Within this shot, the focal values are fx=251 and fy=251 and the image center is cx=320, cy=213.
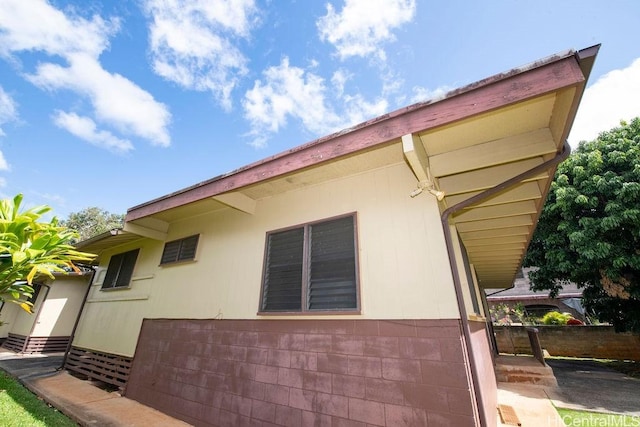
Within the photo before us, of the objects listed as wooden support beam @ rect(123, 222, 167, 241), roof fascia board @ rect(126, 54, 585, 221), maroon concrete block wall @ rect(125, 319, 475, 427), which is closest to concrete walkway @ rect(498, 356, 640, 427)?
maroon concrete block wall @ rect(125, 319, 475, 427)

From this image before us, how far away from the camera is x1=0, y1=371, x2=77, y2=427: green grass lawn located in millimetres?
3056

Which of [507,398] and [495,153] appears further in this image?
[507,398]

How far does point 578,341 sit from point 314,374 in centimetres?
1214

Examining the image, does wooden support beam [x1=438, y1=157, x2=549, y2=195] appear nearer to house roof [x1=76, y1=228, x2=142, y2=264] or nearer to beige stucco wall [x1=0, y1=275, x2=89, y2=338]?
house roof [x1=76, y1=228, x2=142, y2=264]

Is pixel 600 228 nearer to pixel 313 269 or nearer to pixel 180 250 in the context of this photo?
pixel 313 269

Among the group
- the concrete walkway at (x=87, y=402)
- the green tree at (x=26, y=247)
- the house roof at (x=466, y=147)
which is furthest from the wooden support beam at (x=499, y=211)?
the concrete walkway at (x=87, y=402)

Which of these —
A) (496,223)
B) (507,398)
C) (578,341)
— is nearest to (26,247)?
(496,223)

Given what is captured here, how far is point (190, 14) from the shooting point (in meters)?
5.53

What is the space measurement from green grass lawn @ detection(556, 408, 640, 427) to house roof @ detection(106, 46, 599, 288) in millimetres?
2710

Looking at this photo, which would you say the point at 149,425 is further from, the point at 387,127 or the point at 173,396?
the point at 387,127

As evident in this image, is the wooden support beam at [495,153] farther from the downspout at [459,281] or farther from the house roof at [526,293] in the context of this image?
the house roof at [526,293]

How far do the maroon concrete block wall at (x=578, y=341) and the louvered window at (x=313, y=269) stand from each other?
36.5 ft

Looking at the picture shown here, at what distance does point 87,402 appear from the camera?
4.13 meters

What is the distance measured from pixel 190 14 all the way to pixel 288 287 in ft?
20.6
